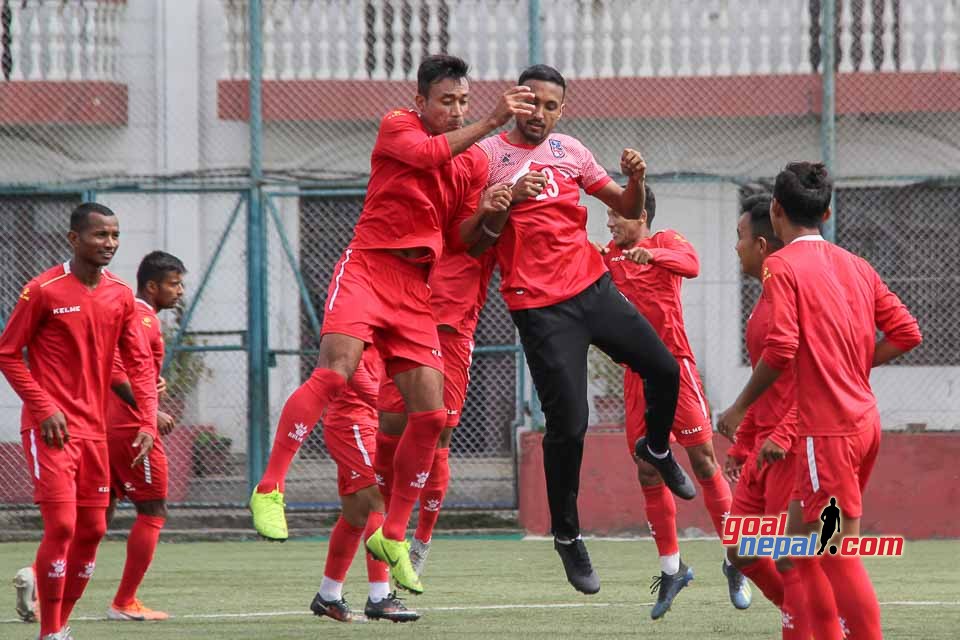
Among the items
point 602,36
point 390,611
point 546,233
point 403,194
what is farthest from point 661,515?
point 602,36

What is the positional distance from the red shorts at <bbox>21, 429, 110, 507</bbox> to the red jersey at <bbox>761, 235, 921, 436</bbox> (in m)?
3.51

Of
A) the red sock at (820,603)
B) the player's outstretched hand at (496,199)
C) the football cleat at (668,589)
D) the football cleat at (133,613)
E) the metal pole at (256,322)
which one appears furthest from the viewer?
the metal pole at (256,322)

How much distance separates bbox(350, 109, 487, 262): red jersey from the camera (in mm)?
7402

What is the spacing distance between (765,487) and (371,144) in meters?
10.2

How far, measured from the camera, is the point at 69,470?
7.66 metres

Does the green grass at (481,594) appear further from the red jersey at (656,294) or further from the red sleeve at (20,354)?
the red jersey at (656,294)

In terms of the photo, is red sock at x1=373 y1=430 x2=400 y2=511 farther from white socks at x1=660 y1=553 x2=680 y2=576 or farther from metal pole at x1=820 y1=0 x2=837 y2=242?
metal pole at x1=820 y1=0 x2=837 y2=242

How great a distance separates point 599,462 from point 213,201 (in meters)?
4.88

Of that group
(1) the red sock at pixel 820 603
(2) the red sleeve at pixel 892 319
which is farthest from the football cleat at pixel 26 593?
(2) the red sleeve at pixel 892 319

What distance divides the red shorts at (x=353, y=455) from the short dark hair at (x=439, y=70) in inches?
84.3

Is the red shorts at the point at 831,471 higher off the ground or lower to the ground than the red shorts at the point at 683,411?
higher

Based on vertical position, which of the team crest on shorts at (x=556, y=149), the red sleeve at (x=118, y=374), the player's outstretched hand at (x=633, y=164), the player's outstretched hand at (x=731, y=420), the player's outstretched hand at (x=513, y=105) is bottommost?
the red sleeve at (x=118, y=374)

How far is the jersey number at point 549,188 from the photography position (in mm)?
7668

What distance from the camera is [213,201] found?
15.9 m
